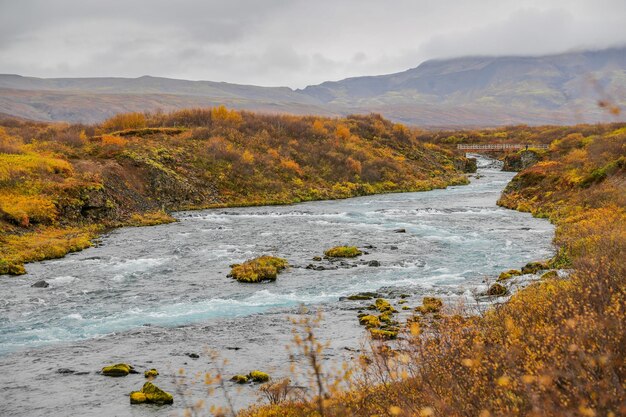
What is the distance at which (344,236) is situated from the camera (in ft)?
113

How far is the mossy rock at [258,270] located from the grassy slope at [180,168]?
10421 mm

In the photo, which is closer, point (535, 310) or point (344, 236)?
point (535, 310)

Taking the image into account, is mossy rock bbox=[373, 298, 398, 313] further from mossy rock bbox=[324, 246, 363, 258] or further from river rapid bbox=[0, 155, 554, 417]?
mossy rock bbox=[324, 246, 363, 258]

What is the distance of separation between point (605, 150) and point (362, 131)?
43.5 m

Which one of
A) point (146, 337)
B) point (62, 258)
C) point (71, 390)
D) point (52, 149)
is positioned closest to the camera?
point (71, 390)

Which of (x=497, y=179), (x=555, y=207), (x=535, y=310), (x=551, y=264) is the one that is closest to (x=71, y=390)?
(x=535, y=310)

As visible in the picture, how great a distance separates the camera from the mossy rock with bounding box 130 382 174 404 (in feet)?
41.4

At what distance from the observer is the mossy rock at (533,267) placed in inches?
874

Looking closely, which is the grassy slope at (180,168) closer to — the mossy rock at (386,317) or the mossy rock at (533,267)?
the mossy rock at (386,317)

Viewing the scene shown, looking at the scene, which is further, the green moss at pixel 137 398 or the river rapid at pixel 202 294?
the river rapid at pixel 202 294

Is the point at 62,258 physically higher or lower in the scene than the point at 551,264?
lower

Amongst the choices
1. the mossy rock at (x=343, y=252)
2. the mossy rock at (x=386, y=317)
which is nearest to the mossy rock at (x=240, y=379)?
the mossy rock at (x=386, y=317)

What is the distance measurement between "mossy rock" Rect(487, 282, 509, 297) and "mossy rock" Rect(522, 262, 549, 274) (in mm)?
3528

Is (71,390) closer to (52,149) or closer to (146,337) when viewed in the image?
(146,337)
